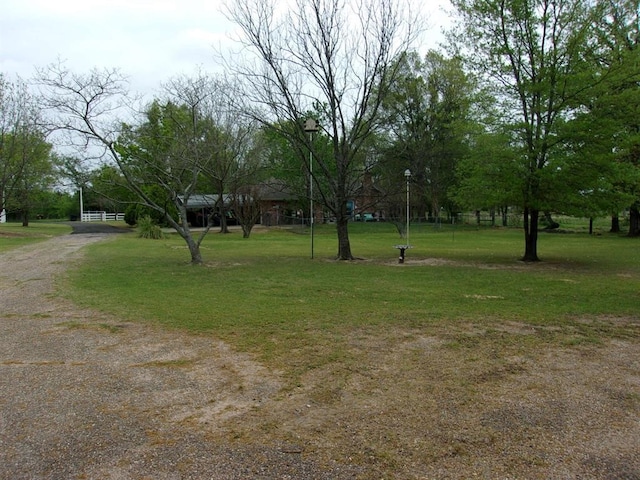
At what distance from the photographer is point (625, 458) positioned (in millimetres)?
3008

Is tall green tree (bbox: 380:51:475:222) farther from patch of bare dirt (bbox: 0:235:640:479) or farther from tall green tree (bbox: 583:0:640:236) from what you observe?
patch of bare dirt (bbox: 0:235:640:479)

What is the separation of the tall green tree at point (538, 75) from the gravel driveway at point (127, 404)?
11.6 m

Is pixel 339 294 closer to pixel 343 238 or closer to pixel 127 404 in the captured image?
pixel 127 404

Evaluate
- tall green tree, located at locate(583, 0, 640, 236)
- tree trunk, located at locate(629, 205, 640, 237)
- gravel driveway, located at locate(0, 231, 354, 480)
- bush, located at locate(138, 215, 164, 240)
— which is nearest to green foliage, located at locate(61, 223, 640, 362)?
gravel driveway, located at locate(0, 231, 354, 480)

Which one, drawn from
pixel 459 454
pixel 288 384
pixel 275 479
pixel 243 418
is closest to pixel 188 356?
pixel 288 384

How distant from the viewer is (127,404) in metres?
3.78

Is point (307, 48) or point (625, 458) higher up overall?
point (307, 48)

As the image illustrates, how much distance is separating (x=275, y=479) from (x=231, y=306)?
5.05m

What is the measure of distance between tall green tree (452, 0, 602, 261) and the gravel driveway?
11600 mm

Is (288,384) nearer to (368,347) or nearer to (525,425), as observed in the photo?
(368,347)

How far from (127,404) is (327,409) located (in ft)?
4.88

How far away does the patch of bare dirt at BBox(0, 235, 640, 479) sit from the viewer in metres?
2.93

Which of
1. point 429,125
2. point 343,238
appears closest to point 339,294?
point 343,238

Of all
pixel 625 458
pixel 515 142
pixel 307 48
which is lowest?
pixel 625 458
